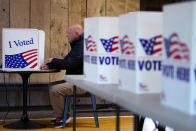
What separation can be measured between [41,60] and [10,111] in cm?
131

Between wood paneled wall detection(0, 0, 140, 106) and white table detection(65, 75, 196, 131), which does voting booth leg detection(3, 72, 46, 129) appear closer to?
wood paneled wall detection(0, 0, 140, 106)

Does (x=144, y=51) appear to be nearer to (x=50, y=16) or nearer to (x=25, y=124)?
(x=25, y=124)

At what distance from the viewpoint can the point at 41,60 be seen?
12.8ft

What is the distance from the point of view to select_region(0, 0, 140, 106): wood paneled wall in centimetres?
500

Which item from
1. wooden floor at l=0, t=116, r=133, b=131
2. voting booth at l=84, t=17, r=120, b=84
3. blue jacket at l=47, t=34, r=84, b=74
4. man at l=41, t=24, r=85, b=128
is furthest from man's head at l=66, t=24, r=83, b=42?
voting booth at l=84, t=17, r=120, b=84

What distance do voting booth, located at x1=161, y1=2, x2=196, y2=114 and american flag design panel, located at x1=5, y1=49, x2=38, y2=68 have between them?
2783mm

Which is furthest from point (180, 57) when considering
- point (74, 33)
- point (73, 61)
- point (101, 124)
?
point (101, 124)

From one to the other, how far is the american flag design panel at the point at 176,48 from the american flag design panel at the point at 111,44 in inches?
21.4

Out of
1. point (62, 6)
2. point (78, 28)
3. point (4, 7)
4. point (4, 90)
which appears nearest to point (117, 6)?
point (62, 6)

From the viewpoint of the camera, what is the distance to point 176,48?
3.30 feet

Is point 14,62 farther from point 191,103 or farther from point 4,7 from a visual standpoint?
point 191,103

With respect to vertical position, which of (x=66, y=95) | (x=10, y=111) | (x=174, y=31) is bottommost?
(x=10, y=111)

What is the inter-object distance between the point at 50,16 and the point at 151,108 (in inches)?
169

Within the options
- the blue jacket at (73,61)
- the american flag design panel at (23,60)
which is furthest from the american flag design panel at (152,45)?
the blue jacket at (73,61)
